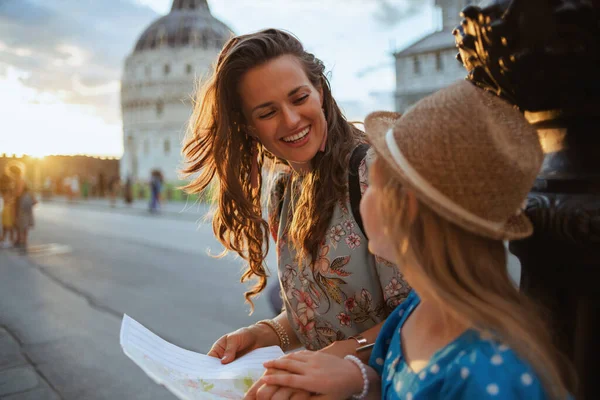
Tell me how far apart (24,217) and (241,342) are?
9.45 meters

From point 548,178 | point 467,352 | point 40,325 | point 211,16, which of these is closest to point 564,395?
point 467,352

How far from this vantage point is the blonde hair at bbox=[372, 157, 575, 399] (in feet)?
2.80

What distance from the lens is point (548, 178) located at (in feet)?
3.15

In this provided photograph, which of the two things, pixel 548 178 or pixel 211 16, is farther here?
pixel 211 16

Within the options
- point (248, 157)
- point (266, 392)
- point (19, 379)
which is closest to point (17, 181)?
point (19, 379)

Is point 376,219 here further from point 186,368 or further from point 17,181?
point 17,181

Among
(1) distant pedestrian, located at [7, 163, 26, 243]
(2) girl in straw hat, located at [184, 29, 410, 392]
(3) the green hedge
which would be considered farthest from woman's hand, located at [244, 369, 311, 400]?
(3) the green hedge

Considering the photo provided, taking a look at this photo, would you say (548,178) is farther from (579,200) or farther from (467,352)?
(467,352)

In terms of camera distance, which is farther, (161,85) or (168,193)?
(161,85)

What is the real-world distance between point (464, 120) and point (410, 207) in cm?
17

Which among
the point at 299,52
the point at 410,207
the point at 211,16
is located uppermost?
the point at 211,16

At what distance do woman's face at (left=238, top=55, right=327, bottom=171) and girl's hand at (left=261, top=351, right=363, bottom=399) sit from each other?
691 millimetres

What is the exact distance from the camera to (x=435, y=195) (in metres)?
0.86

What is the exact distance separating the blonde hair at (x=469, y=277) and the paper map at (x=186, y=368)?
0.51 m
